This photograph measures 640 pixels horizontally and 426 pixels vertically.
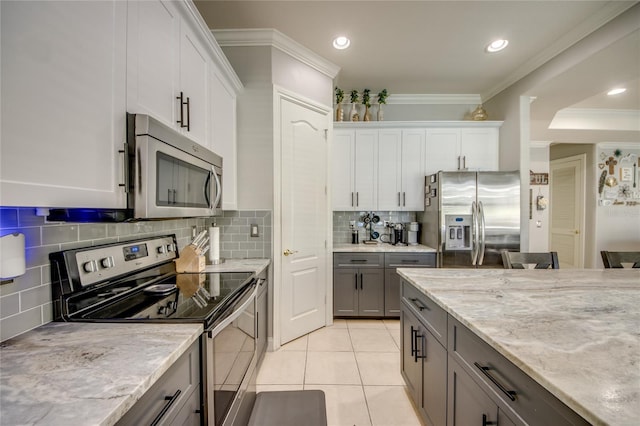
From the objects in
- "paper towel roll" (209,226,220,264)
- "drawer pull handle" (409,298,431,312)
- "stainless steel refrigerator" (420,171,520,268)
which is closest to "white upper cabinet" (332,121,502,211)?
"stainless steel refrigerator" (420,171,520,268)

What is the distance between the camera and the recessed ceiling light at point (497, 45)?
2640mm

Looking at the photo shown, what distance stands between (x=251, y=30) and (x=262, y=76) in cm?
39

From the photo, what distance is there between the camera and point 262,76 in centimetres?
250

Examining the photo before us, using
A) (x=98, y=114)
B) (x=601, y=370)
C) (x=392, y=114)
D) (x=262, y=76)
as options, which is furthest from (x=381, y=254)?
(x=98, y=114)

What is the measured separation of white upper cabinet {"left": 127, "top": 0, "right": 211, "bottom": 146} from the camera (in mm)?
1126

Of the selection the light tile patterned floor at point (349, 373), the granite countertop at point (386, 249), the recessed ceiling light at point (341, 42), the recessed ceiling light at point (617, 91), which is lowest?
the light tile patterned floor at point (349, 373)

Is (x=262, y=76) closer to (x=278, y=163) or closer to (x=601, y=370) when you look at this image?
(x=278, y=163)

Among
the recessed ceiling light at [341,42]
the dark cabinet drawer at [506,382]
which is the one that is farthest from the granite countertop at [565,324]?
the recessed ceiling light at [341,42]

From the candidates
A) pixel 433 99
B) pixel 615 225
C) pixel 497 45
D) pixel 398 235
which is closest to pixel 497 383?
pixel 398 235

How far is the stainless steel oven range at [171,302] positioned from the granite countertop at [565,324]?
1003 millimetres

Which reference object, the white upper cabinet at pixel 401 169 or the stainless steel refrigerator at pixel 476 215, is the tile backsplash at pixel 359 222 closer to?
the white upper cabinet at pixel 401 169

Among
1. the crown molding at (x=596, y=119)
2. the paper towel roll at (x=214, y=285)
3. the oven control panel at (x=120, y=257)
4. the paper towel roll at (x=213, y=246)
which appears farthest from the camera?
the crown molding at (x=596, y=119)

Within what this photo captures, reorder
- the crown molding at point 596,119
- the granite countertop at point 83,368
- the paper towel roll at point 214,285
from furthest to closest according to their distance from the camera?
1. the crown molding at point 596,119
2. the paper towel roll at point 214,285
3. the granite countertop at point 83,368

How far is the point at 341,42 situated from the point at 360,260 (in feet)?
7.55
